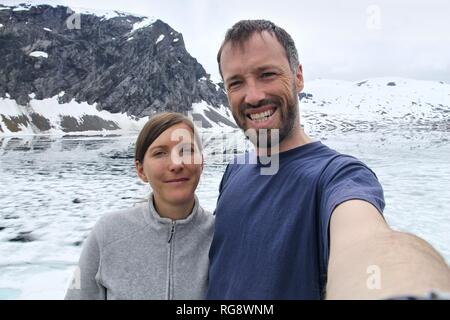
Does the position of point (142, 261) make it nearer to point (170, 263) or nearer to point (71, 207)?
point (170, 263)

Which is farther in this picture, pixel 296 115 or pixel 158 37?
pixel 158 37

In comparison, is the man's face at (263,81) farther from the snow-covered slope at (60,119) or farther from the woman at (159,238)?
the snow-covered slope at (60,119)

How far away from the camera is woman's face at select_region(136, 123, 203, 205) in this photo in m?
2.40

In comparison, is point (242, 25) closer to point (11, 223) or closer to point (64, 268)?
point (64, 268)

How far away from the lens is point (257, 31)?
2.39 meters

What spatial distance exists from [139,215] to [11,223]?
8318 millimetres

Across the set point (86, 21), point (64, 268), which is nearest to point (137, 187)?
point (64, 268)

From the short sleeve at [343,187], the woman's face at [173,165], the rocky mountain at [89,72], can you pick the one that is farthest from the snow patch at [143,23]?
the short sleeve at [343,187]

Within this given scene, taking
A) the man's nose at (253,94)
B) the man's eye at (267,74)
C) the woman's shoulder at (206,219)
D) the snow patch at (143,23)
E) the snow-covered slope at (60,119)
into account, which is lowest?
the snow-covered slope at (60,119)

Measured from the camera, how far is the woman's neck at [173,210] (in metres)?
2.40

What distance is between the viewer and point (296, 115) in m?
2.53

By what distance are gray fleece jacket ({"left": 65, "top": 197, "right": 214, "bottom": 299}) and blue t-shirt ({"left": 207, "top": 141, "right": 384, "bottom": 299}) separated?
146mm

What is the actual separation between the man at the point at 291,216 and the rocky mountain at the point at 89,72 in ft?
238

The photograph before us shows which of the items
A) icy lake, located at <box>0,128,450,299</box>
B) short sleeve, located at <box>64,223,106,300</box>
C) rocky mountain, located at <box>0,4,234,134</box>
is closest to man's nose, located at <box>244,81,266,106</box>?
short sleeve, located at <box>64,223,106,300</box>
